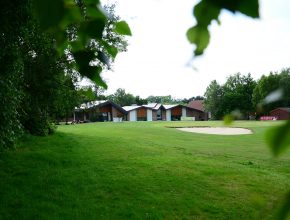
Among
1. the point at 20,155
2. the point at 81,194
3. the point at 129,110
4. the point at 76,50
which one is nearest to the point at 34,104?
the point at 20,155

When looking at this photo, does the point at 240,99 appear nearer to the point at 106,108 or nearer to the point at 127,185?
the point at 127,185

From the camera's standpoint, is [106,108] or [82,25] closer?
[82,25]

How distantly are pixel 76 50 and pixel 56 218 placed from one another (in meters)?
5.90

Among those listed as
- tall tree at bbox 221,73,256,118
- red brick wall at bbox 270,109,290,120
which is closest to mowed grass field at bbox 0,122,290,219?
tall tree at bbox 221,73,256,118

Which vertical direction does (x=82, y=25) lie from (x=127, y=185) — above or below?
above

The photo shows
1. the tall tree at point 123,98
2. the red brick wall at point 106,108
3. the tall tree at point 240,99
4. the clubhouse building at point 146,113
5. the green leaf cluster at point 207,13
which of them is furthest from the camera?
the tall tree at point 123,98

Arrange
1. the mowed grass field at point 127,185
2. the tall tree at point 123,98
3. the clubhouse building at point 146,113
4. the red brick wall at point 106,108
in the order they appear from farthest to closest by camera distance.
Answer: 1. the tall tree at point 123,98
2. the clubhouse building at point 146,113
3. the red brick wall at point 106,108
4. the mowed grass field at point 127,185

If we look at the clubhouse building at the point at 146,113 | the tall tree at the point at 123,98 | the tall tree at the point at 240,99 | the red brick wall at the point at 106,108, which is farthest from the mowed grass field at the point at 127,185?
the tall tree at the point at 123,98

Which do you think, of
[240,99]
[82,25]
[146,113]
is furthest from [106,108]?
[82,25]

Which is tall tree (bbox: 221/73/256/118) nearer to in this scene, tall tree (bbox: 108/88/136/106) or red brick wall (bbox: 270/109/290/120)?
red brick wall (bbox: 270/109/290/120)

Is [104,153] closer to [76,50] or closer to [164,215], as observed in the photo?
[164,215]

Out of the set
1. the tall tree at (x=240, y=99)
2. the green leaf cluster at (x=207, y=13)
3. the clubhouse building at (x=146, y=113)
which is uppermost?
the clubhouse building at (x=146, y=113)

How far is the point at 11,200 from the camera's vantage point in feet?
24.2

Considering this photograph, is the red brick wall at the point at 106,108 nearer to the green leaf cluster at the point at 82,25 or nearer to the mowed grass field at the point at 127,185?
the mowed grass field at the point at 127,185
